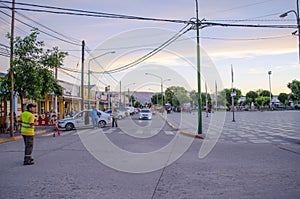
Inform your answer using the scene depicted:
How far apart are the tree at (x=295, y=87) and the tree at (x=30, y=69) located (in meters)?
91.9

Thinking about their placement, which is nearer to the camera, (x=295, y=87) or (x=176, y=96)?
(x=295, y=87)

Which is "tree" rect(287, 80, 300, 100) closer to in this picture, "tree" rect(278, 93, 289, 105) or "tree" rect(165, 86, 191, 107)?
"tree" rect(278, 93, 289, 105)

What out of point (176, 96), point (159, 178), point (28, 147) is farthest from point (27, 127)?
point (176, 96)

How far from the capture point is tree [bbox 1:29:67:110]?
1859 cm

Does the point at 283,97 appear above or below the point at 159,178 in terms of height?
above

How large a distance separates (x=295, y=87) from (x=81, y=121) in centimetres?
9134

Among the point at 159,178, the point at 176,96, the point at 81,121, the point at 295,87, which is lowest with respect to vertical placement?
the point at 159,178

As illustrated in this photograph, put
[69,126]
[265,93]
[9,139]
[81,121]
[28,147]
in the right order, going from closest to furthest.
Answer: [28,147] → [9,139] → [69,126] → [81,121] → [265,93]

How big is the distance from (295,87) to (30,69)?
317ft

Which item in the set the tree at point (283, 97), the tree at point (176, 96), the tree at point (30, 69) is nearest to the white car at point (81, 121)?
the tree at point (30, 69)

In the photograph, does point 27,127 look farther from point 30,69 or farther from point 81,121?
point 81,121

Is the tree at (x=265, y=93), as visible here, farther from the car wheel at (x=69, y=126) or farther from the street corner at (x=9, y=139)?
the street corner at (x=9, y=139)

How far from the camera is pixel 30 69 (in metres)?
18.8

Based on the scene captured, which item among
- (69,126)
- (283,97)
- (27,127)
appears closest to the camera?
(27,127)
